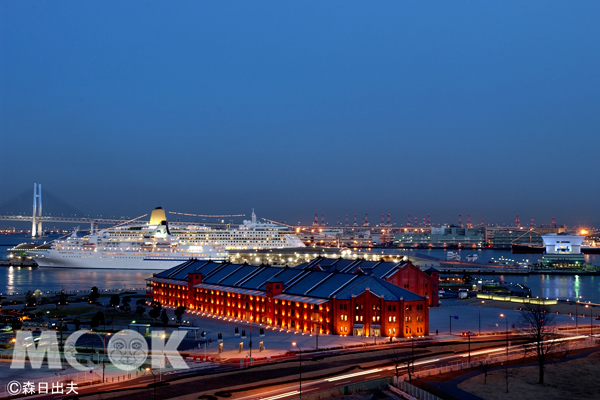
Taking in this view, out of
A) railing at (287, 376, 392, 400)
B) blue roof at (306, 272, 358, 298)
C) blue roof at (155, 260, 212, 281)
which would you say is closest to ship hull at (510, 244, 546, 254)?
blue roof at (155, 260, 212, 281)

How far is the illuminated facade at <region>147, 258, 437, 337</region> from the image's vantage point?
34.8 m

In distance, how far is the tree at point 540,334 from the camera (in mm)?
A: 24859

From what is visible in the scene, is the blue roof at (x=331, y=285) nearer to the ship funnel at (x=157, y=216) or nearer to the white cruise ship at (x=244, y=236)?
the white cruise ship at (x=244, y=236)

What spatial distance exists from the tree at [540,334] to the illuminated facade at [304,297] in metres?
5.78

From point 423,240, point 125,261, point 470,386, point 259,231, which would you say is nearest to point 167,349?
point 470,386

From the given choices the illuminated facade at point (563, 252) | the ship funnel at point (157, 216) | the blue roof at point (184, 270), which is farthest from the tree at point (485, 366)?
the ship funnel at point (157, 216)

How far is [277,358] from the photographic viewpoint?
92.5 ft

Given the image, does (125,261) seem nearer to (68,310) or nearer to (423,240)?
(68,310)

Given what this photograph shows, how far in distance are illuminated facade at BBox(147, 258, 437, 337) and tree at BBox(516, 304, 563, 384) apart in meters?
5.78

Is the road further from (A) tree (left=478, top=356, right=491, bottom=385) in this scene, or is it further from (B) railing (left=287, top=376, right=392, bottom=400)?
(A) tree (left=478, top=356, right=491, bottom=385)

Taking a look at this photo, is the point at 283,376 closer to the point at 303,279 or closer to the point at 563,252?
the point at 303,279

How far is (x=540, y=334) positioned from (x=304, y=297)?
13911mm

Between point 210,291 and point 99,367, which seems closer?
point 99,367

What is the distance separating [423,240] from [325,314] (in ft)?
520
